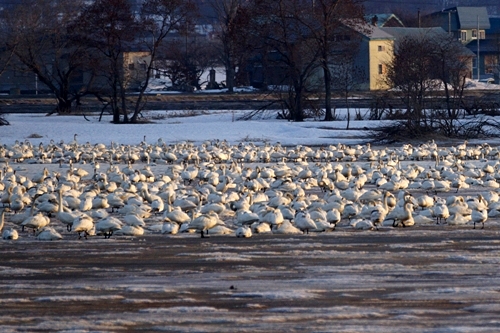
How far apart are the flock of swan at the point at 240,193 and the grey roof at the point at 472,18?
7393 cm

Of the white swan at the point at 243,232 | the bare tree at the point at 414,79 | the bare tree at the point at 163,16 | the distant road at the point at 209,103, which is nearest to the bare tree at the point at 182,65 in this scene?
the distant road at the point at 209,103

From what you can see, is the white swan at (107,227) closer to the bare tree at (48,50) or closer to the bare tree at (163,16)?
the bare tree at (163,16)

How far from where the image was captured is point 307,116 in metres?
Answer: 40.5

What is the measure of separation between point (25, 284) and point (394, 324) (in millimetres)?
3775

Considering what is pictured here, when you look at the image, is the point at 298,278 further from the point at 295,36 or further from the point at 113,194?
the point at 295,36

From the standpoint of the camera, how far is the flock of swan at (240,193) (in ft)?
43.6

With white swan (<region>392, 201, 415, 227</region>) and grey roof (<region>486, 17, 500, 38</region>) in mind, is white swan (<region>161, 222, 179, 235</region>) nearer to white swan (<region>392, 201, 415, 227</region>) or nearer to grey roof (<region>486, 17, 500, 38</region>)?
white swan (<region>392, 201, 415, 227</region>)

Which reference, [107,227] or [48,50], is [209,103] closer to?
[48,50]

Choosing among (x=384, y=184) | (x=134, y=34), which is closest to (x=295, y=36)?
(x=134, y=34)

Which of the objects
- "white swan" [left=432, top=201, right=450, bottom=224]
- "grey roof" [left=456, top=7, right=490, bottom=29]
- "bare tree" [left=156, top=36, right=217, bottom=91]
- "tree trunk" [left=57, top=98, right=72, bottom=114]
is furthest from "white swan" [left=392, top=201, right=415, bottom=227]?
"grey roof" [left=456, top=7, right=490, bottom=29]

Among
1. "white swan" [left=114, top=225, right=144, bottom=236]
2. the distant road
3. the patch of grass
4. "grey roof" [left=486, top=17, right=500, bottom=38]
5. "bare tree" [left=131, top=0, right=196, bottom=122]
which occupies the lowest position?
"white swan" [left=114, top=225, right=144, bottom=236]

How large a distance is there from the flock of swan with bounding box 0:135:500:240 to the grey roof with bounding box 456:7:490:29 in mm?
73927

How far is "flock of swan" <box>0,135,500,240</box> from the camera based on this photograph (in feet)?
43.6

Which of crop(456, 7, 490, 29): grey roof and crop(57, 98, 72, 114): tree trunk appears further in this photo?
crop(456, 7, 490, 29): grey roof
